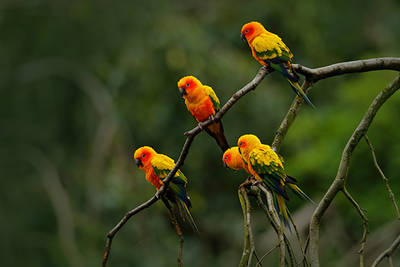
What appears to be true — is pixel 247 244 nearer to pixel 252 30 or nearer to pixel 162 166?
pixel 162 166

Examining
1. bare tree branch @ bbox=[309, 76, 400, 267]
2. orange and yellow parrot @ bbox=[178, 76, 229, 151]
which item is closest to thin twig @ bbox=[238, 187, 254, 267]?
bare tree branch @ bbox=[309, 76, 400, 267]

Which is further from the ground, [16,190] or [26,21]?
[26,21]

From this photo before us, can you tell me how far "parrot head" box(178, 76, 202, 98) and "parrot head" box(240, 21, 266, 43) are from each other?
418mm

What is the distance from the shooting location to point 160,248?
26.0 ft

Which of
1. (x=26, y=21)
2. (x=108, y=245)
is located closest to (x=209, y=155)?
(x=26, y=21)

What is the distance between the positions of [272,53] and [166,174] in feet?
2.86

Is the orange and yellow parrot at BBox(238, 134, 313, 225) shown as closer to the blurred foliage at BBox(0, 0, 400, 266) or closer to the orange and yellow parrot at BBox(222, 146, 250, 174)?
the orange and yellow parrot at BBox(222, 146, 250, 174)

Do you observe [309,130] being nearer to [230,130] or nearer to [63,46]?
[230,130]

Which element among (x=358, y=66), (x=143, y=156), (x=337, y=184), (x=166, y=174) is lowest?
(x=337, y=184)

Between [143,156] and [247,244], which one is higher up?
[143,156]

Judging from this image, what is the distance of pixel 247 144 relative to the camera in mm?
2791

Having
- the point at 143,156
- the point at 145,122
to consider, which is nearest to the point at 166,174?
the point at 143,156

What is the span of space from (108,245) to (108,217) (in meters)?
5.98

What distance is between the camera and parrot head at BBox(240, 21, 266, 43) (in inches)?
137
